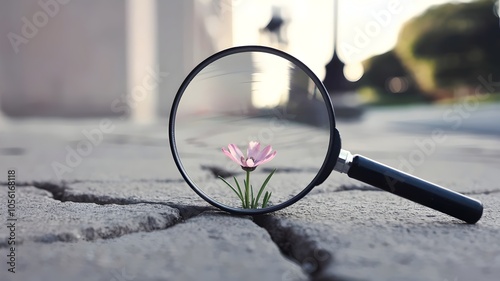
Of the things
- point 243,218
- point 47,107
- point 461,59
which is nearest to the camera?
point 243,218

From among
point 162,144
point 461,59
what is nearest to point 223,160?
point 162,144

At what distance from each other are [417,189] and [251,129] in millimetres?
459

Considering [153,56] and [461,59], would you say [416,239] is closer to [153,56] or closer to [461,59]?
[153,56]

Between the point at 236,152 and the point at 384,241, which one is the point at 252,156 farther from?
the point at 384,241

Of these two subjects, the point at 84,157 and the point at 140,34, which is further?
the point at 140,34

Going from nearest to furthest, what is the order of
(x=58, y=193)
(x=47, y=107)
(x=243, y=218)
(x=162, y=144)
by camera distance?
1. (x=243, y=218)
2. (x=58, y=193)
3. (x=162, y=144)
4. (x=47, y=107)

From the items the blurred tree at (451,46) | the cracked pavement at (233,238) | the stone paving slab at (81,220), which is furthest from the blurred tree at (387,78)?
the stone paving slab at (81,220)

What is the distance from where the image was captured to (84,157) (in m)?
2.00

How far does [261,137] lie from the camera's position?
115cm

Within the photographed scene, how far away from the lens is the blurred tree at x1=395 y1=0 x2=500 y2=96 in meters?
11.3

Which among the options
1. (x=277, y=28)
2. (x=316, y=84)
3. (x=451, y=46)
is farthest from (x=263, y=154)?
(x=451, y=46)

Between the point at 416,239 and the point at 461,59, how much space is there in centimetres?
1214

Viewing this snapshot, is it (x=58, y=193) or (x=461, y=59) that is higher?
(x=461, y=59)

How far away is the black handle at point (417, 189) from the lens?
0.86 m
